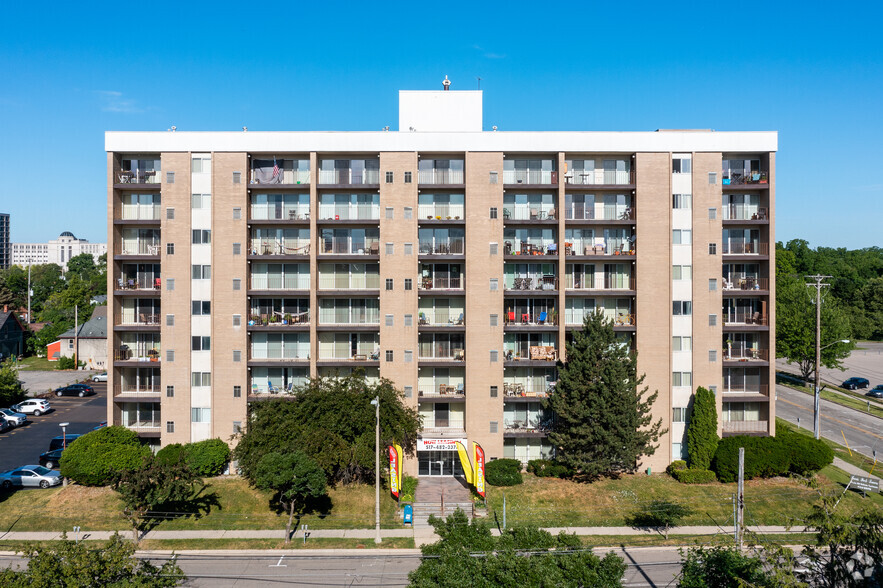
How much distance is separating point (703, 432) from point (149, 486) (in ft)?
122

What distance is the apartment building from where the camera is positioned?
4212cm

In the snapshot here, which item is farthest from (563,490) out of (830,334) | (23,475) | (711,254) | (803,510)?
(830,334)

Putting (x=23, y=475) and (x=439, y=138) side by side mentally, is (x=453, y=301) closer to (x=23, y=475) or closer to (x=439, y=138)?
(x=439, y=138)

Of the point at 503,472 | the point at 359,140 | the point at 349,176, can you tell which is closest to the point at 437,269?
the point at 349,176

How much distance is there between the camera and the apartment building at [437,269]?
42.1 m

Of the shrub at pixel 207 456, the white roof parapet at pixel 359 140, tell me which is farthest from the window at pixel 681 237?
the shrub at pixel 207 456

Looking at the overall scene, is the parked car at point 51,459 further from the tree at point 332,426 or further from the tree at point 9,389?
the tree at point 9,389

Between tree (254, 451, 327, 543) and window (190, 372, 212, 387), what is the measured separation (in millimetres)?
10456

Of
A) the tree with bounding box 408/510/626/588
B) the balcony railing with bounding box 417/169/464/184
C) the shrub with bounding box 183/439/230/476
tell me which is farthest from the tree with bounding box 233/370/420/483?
the tree with bounding box 408/510/626/588

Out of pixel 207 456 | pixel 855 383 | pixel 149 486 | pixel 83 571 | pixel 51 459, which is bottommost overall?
pixel 51 459

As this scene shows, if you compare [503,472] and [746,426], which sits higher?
[746,426]

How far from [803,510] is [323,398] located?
107 ft

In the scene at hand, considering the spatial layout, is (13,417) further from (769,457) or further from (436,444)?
(769,457)

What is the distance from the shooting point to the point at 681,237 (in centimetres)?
4281
